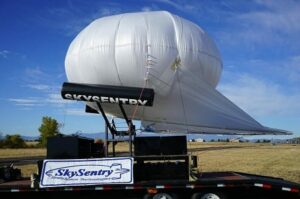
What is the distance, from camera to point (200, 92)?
1305 cm

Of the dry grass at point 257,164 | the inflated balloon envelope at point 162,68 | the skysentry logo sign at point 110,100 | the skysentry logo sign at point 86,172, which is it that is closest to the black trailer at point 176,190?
the skysentry logo sign at point 86,172

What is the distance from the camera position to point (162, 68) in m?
12.5

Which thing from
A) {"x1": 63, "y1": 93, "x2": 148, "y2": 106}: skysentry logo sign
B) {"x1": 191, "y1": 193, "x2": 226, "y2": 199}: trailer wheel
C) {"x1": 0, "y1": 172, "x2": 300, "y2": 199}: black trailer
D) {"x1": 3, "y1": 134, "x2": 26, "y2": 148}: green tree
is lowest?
{"x1": 191, "y1": 193, "x2": 226, "y2": 199}: trailer wheel

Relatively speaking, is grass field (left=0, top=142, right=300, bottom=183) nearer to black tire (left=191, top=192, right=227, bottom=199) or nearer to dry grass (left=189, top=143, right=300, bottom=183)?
dry grass (left=189, top=143, right=300, bottom=183)

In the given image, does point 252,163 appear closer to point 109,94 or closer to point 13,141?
point 109,94

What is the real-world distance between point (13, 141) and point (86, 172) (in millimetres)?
85809

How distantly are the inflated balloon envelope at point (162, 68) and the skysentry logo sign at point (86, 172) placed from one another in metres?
2.02

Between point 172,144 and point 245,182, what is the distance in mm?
2044

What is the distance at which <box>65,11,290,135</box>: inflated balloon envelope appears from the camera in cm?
1242

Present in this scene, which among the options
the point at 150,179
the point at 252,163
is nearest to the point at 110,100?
the point at 150,179

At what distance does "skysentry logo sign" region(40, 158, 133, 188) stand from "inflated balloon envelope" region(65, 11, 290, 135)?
202cm

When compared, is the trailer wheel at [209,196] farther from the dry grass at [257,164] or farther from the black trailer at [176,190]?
the dry grass at [257,164]

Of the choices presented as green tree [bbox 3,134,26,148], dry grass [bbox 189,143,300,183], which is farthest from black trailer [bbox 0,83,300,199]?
green tree [bbox 3,134,26,148]

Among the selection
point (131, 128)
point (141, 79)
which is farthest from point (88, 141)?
point (141, 79)
